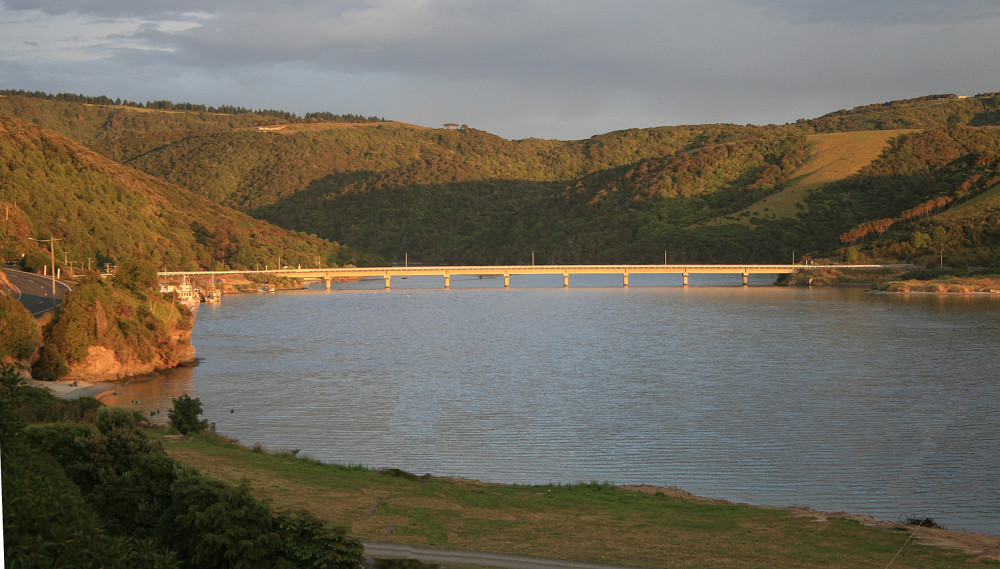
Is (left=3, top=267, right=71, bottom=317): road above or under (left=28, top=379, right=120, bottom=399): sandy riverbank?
above

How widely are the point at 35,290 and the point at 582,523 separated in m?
49.9

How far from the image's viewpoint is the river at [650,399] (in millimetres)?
23000

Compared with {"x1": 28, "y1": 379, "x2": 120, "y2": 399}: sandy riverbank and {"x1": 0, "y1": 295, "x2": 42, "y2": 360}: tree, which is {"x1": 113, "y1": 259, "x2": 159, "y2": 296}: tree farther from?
{"x1": 0, "y1": 295, "x2": 42, "y2": 360}: tree

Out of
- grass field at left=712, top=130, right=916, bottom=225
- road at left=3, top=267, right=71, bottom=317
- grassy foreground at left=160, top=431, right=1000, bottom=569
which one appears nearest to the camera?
grassy foreground at left=160, top=431, right=1000, bottom=569

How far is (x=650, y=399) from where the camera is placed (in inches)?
1409

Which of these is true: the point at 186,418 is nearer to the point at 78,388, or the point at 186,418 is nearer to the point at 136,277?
the point at 78,388

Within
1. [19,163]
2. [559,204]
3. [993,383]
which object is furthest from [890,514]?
[559,204]

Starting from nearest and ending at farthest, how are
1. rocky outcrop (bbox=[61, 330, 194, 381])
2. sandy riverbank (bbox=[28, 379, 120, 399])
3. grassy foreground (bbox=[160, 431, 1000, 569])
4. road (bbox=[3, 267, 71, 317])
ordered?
grassy foreground (bbox=[160, 431, 1000, 569]) → sandy riverbank (bbox=[28, 379, 120, 399]) → rocky outcrop (bbox=[61, 330, 194, 381]) → road (bbox=[3, 267, 71, 317])

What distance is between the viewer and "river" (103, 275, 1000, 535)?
23000mm

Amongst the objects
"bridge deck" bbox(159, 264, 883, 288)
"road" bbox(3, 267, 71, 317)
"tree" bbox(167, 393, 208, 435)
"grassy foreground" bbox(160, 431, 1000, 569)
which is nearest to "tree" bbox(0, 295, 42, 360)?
"road" bbox(3, 267, 71, 317)

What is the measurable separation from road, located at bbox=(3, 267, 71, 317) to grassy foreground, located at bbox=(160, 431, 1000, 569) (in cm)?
2914

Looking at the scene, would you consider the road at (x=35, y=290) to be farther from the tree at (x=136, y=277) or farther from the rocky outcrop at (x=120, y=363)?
the rocky outcrop at (x=120, y=363)

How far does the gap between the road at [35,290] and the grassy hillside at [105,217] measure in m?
12.9

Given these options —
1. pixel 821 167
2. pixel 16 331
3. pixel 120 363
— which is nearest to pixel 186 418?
pixel 16 331
